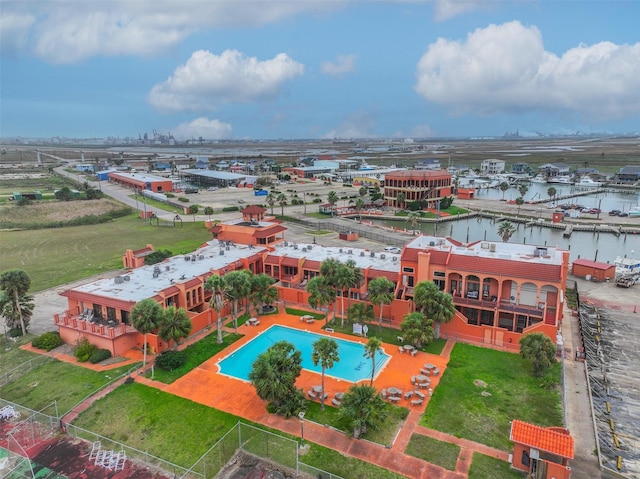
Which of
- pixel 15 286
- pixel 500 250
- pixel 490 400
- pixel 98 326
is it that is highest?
pixel 500 250

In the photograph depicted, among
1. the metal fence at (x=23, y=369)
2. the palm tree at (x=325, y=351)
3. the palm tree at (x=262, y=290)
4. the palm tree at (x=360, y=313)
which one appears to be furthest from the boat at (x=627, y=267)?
the metal fence at (x=23, y=369)

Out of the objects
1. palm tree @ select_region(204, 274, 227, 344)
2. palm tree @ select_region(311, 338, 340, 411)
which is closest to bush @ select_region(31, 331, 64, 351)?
palm tree @ select_region(204, 274, 227, 344)

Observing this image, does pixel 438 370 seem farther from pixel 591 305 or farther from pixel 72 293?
pixel 72 293

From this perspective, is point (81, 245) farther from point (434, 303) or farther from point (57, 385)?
point (434, 303)

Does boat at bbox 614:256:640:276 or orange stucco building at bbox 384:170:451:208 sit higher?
orange stucco building at bbox 384:170:451:208

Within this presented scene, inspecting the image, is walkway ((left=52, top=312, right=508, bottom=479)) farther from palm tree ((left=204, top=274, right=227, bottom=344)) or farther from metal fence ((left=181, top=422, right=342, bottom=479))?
palm tree ((left=204, top=274, right=227, bottom=344))

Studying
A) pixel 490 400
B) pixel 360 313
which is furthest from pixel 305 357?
pixel 490 400

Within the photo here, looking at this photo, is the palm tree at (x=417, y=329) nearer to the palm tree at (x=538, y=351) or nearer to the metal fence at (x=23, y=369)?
the palm tree at (x=538, y=351)

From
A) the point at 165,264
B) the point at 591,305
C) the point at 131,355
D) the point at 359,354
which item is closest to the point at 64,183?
the point at 165,264
